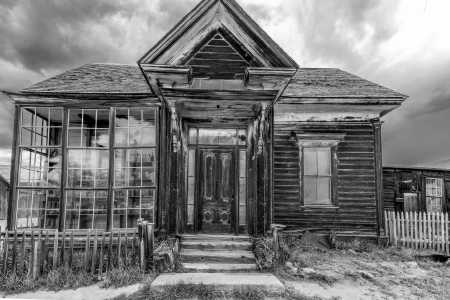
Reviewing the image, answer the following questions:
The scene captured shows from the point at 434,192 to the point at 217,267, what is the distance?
A: 37.5 feet

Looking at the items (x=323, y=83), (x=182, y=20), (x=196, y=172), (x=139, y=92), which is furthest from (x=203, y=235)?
(x=323, y=83)

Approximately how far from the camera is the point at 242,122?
8.05 meters

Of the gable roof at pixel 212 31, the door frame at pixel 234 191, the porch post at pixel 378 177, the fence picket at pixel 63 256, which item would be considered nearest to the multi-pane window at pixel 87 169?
the door frame at pixel 234 191

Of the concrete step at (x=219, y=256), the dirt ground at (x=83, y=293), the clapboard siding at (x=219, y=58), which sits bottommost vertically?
the dirt ground at (x=83, y=293)

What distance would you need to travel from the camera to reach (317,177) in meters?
9.49

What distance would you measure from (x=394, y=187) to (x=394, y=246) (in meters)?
4.39

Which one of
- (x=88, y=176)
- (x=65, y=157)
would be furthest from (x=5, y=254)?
(x=88, y=176)

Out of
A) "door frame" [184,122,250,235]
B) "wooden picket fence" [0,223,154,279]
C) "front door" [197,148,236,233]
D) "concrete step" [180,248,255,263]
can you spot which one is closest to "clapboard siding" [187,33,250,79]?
"door frame" [184,122,250,235]

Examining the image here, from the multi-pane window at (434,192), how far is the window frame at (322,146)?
22.1 ft

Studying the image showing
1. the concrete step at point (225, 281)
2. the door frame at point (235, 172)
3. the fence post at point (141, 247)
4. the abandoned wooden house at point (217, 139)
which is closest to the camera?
the concrete step at point (225, 281)

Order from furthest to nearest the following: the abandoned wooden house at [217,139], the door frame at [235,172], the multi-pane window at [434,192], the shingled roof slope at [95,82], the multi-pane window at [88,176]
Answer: the multi-pane window at [434,192]
the multi-pane window at [88,176]
the shingled roof slope at [95,82]
the door frame at [235,172]
the abandoned wooden house at [217,139]

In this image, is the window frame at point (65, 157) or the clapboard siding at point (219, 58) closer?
the clapboard siding at point (219, 58)

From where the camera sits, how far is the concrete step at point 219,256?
273 inches

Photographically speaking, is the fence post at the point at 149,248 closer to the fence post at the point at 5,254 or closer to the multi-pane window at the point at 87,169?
the fence post at the point at 5,254
